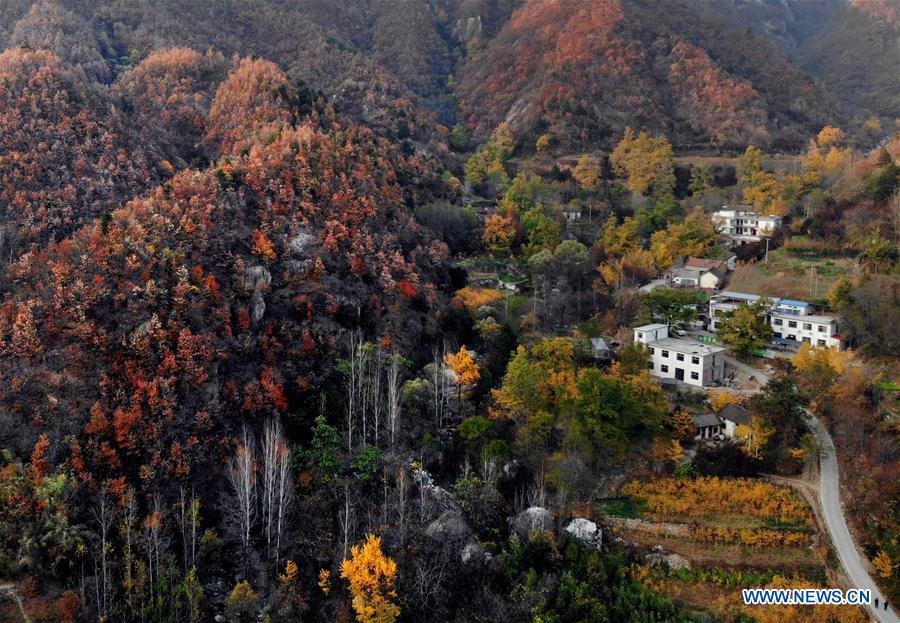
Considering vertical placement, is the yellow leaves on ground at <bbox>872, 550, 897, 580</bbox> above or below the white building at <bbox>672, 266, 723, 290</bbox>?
below

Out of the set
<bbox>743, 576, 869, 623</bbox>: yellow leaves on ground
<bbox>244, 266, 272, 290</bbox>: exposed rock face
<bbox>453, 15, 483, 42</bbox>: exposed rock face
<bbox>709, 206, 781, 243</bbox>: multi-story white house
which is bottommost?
<bbox>743, 576, 869, 623</bbox>: yellow leaves on ground

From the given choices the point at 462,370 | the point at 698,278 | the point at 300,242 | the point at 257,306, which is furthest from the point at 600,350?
the point at 257,306

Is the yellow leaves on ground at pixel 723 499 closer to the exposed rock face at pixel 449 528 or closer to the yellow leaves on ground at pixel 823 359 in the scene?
the exposed rock face at pixel 449 528

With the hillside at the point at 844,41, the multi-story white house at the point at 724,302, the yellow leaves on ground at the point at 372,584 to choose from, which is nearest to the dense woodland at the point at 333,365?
the yellow leaves on ground at the point at 372,584

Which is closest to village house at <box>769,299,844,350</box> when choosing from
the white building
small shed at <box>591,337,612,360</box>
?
the white building

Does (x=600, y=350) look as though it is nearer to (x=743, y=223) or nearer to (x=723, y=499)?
(x=723, y=499)

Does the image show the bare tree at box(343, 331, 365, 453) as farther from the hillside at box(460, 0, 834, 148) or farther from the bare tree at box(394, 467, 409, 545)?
the hillside at box(460, 0, 834, 148)

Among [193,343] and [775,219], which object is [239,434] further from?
[775,219]
